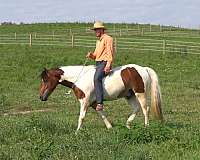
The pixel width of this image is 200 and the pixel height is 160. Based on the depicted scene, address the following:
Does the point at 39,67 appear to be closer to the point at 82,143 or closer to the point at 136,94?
the point at 136,94

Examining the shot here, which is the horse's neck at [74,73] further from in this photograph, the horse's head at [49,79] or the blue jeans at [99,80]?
the blue jeans at [99,80]

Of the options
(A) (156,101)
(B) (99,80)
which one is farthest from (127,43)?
(B) (99,80)

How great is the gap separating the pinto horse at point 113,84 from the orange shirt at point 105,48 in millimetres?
422

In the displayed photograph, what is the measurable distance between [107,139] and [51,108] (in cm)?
794

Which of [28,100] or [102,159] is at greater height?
[102,159]

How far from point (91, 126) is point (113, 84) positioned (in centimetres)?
108

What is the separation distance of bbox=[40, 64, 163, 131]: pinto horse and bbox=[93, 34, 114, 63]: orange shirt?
422 mm

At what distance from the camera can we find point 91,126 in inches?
481

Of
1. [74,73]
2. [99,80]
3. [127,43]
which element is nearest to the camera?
[99,80]

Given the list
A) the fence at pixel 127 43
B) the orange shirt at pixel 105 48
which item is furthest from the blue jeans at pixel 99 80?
the fence at pixel 127 43

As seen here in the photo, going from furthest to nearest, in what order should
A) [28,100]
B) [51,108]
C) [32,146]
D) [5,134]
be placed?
1. [28,100]
2. [51,108]
3. [5,134]
4. [32,146]

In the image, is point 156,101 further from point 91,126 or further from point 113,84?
point 91,126

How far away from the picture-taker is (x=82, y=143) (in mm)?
8859

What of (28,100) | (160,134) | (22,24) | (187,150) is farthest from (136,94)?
(22,24)
